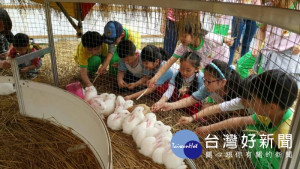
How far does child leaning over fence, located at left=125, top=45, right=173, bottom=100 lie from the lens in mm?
1852

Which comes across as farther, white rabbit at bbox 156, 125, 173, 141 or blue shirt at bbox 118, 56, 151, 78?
blue shirt at bbox 118, 56, 151, 78

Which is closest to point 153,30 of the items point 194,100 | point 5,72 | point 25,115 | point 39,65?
point 194,100

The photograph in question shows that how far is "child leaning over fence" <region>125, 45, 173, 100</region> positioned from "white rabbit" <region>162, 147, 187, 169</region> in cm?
67

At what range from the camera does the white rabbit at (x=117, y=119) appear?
164cm

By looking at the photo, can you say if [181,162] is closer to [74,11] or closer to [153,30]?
[153,30]

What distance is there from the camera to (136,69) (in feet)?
6.97

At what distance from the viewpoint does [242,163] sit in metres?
1.35

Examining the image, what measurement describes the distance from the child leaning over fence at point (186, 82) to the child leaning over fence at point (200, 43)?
42mm

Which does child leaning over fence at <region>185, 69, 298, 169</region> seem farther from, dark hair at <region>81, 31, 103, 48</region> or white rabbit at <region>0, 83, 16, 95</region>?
white rabbit at <region>0, 83, 16, 95</region>

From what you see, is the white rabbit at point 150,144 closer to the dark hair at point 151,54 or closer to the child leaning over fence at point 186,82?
the child leaning over fence at point 186,82

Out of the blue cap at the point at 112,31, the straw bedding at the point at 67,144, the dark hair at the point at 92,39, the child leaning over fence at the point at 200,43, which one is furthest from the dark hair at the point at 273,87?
the dark hair at the point at 92,39

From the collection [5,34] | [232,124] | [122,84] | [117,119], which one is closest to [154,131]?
[117,119]

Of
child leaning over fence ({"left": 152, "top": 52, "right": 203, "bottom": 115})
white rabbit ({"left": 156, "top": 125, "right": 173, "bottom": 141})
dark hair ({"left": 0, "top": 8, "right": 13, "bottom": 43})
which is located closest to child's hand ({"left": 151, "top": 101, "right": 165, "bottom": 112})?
child leaning over fence ({"left": 152, "top": 52, "right": 203, "bottom": 115})

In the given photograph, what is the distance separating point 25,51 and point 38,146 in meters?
1.24
